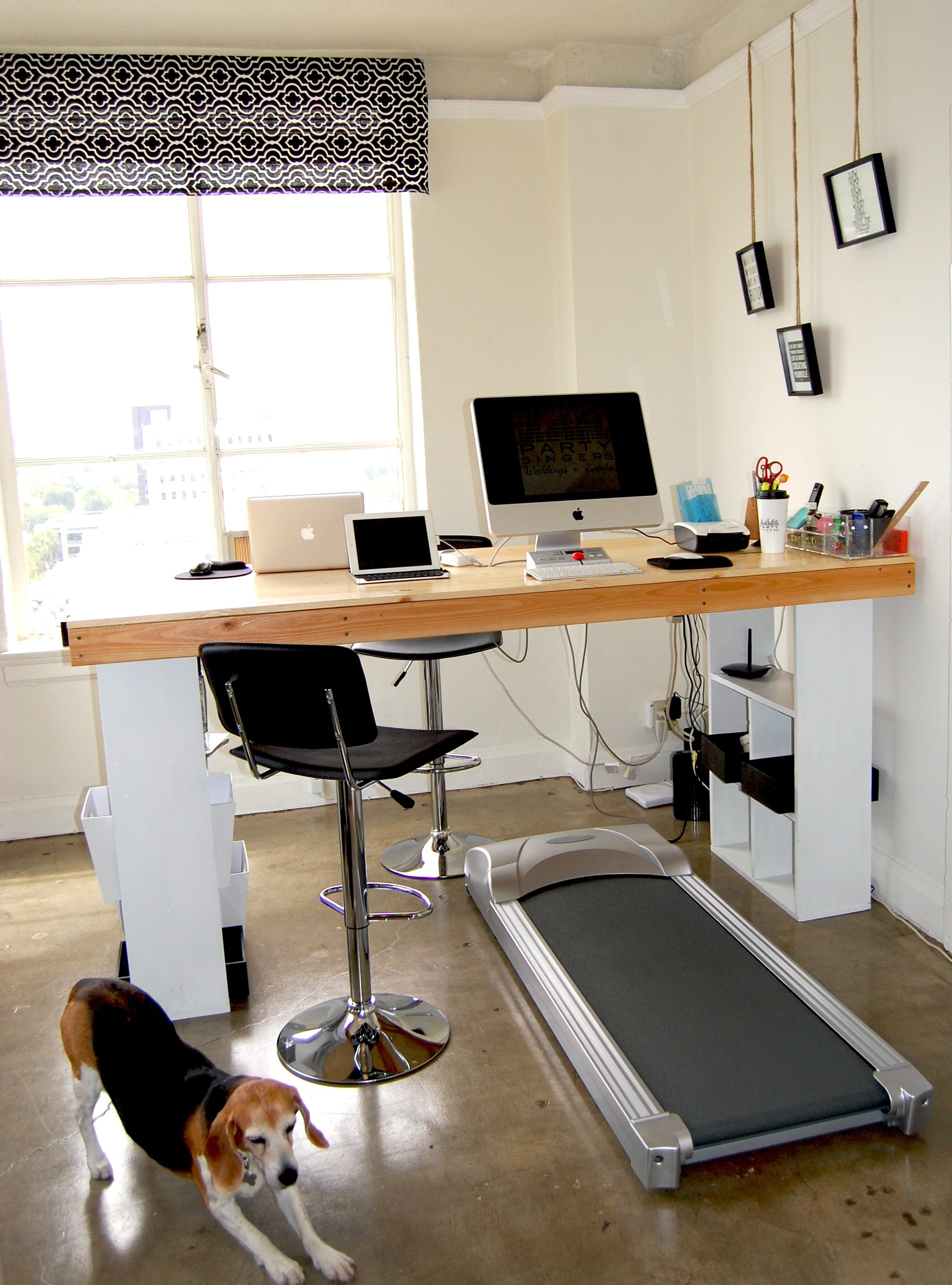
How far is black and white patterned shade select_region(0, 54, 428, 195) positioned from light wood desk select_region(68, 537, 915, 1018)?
1.71m

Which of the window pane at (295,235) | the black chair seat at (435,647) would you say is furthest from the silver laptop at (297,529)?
the window pane at (295,235)

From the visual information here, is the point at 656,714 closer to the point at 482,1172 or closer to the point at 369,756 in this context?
the point at 369,756

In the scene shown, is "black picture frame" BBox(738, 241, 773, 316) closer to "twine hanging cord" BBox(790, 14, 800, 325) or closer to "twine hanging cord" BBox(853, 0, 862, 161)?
"twine hanging cord" BBox(790, 14, 800, 325)

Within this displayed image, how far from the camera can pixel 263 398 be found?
13.4ft

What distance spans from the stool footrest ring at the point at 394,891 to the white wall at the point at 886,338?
3.85ft

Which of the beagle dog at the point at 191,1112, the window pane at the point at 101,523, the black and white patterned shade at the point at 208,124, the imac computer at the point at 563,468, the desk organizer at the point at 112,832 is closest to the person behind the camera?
the beagle dog at the point at 191,1112

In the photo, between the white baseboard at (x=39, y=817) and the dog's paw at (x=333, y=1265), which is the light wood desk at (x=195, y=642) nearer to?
the dog's paw at (x=333, y=1265)

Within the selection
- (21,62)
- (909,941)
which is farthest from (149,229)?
(909,941)

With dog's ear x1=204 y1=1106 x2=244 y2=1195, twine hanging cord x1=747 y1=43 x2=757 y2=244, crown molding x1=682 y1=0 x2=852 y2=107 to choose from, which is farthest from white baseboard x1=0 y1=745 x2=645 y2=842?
crown molding x1=682 y1=0 x2=852 y2=107

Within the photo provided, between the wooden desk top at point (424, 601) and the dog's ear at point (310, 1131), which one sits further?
the wooden desk top at point (424, 601)

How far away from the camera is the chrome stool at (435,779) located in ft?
10.7

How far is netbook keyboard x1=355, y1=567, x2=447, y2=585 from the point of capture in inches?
107

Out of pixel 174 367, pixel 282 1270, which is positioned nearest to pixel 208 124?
pixel 174 367

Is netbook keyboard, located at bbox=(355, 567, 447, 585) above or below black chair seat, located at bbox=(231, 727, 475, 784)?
above
